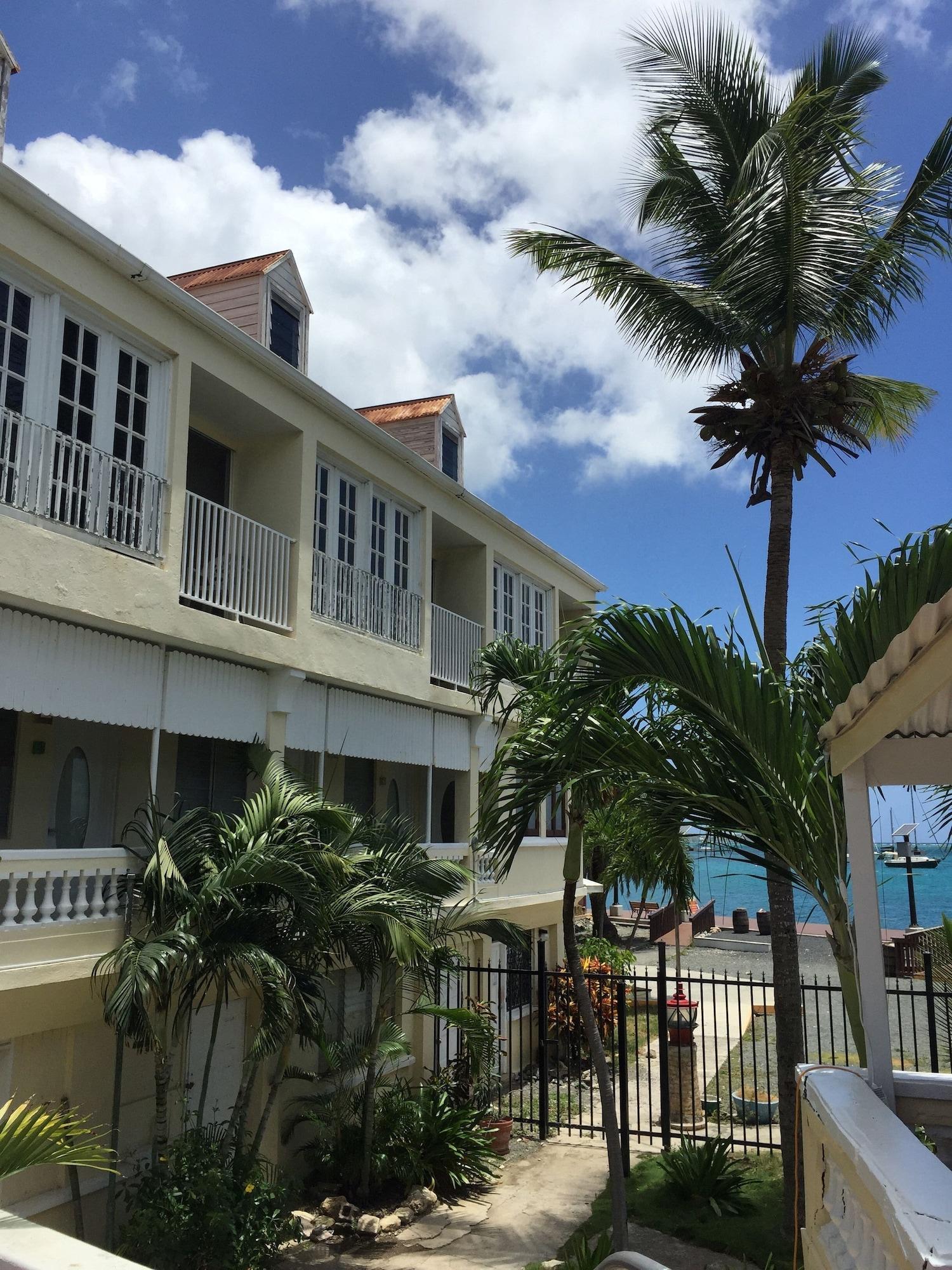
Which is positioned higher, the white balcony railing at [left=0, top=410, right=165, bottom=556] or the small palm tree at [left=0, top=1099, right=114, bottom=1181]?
the white balcony railing at [left=0, top=410, right=165, bottom=556]

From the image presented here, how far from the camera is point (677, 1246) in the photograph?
29.4 feet

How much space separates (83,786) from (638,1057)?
742 centimetres

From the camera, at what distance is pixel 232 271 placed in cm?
1221

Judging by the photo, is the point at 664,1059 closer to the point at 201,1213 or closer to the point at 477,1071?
the point at 477,1071

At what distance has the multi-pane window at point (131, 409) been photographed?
29.8 feet

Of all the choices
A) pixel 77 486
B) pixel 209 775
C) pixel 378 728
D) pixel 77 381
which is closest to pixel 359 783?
pixel 378 728

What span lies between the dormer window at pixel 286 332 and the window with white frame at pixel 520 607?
541 cm

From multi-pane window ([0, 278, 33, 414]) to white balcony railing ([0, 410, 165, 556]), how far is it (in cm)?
28

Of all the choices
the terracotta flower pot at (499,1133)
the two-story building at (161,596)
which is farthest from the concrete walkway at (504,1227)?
the two-story building at (161,596)

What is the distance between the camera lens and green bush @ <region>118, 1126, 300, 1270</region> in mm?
7273

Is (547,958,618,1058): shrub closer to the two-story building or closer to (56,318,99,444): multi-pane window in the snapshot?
the two-story building

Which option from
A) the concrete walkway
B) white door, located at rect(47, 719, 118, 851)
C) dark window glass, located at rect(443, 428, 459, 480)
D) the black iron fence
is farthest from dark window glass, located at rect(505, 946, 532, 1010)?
white door, located at rect(47, 719, 118, 851)

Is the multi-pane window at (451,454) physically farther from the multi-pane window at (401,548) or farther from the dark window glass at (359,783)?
the dark window glass at (359,783)

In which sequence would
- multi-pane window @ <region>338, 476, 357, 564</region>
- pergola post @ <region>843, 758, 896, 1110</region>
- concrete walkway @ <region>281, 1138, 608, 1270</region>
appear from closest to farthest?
pergola post @ <region>843, 758, 896, 1110</region>
concrete walkway @ <region>281, 1138, 608, 1270</region>
multi-pane window @ <region>338, 476, 357, 564</region>
